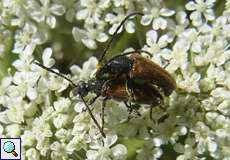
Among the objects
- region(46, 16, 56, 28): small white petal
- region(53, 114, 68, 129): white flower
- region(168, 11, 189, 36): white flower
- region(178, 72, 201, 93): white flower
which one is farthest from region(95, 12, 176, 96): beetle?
region(46, 16, 56, 28): small white petal

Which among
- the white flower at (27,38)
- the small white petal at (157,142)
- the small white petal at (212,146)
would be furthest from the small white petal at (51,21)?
the small white petal at (212,146)

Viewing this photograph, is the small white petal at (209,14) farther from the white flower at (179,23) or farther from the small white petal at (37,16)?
the small white petal at (37,16)

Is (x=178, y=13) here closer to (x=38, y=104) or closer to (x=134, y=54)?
(x=134, y=54)

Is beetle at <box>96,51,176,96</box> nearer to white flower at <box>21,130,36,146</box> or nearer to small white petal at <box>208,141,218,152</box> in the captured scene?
small white petal at <box>208,141,218,152</box>

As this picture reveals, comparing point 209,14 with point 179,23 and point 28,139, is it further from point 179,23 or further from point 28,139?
point 28,139

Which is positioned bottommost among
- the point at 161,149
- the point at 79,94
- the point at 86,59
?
the point at 161,149

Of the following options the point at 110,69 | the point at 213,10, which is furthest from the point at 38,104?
the point at 213,10

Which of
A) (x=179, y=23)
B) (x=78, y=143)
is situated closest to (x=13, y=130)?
(x=78, y=143)
